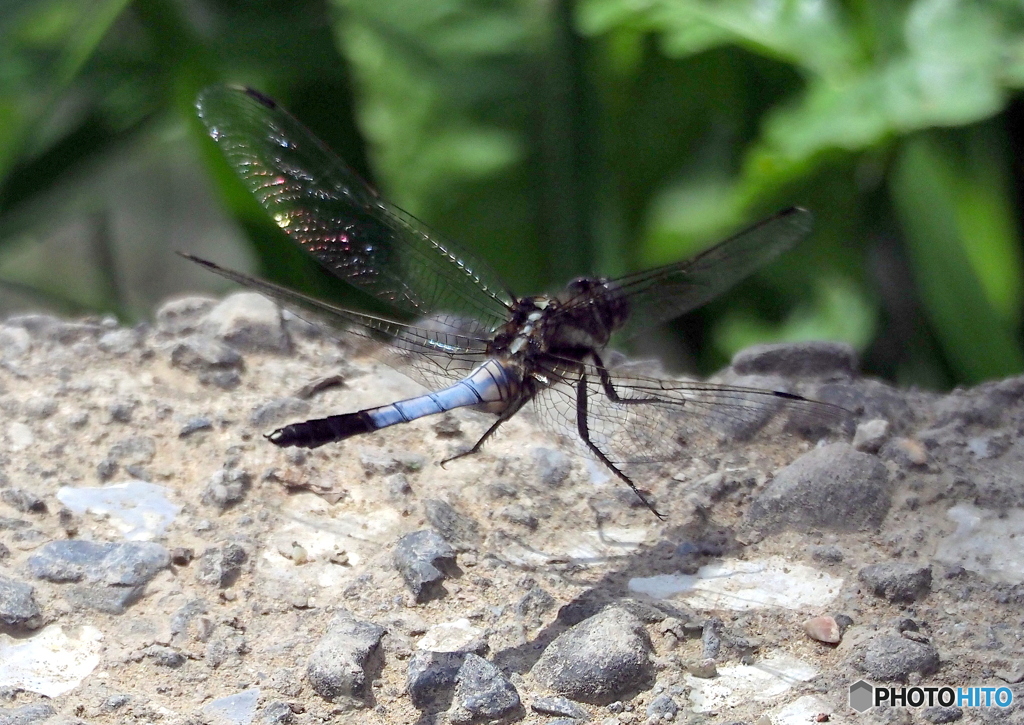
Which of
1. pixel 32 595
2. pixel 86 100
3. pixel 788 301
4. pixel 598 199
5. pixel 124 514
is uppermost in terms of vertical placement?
pixel 86 100

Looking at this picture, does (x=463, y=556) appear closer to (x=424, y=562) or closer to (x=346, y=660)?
(x=424, y=562)

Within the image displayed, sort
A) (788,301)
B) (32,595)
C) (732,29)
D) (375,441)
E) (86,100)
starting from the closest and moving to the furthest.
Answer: (32,595) → (375,441) → (732,29) → (788,301) → (86,100)

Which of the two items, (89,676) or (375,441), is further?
(375,441)

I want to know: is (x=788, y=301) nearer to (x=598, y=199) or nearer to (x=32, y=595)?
(x=598, y=199)

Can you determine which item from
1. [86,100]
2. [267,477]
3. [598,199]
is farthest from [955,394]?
[86,100]

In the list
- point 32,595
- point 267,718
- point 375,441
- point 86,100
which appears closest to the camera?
point 267,718

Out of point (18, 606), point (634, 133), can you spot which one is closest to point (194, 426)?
point (18, 606)

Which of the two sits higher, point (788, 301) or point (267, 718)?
point (788, 301)
